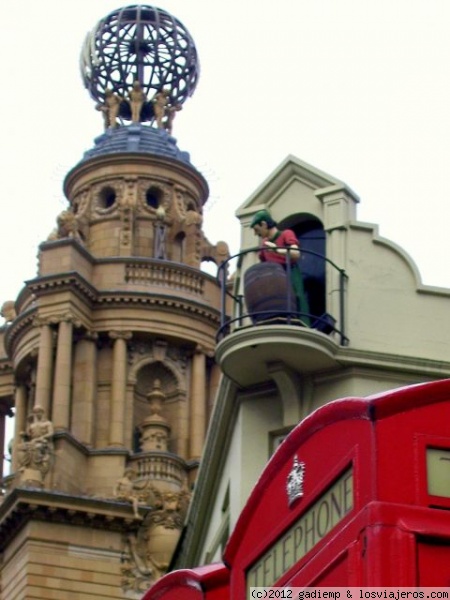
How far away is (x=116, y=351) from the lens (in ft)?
200

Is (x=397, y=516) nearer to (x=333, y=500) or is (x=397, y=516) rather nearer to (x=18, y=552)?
(x=333, y=500)

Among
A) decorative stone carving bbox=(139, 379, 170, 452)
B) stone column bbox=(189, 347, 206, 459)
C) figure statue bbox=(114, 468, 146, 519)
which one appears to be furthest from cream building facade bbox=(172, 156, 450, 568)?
stone column bbox=(189, 347, 206, 459)

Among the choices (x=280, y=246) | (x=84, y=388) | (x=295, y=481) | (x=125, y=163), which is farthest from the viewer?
(x=125, y=163)

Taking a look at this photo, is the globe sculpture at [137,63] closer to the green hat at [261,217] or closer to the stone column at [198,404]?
the stone column at [198,404]

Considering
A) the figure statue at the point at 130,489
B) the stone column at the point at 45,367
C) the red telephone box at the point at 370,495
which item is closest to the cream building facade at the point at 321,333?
the red telephone box at the point at 370,495

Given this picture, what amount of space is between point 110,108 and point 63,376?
1353cm

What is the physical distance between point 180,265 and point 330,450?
47.7 metres

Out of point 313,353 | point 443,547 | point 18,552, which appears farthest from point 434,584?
point 18,552

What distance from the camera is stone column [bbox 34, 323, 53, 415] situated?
5891cm

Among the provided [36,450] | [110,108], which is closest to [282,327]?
[36,450]

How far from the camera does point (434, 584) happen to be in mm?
13438

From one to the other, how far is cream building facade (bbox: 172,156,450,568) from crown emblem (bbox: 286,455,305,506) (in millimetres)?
10476

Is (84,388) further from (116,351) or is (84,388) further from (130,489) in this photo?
(130,489)

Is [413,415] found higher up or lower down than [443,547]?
higher up
